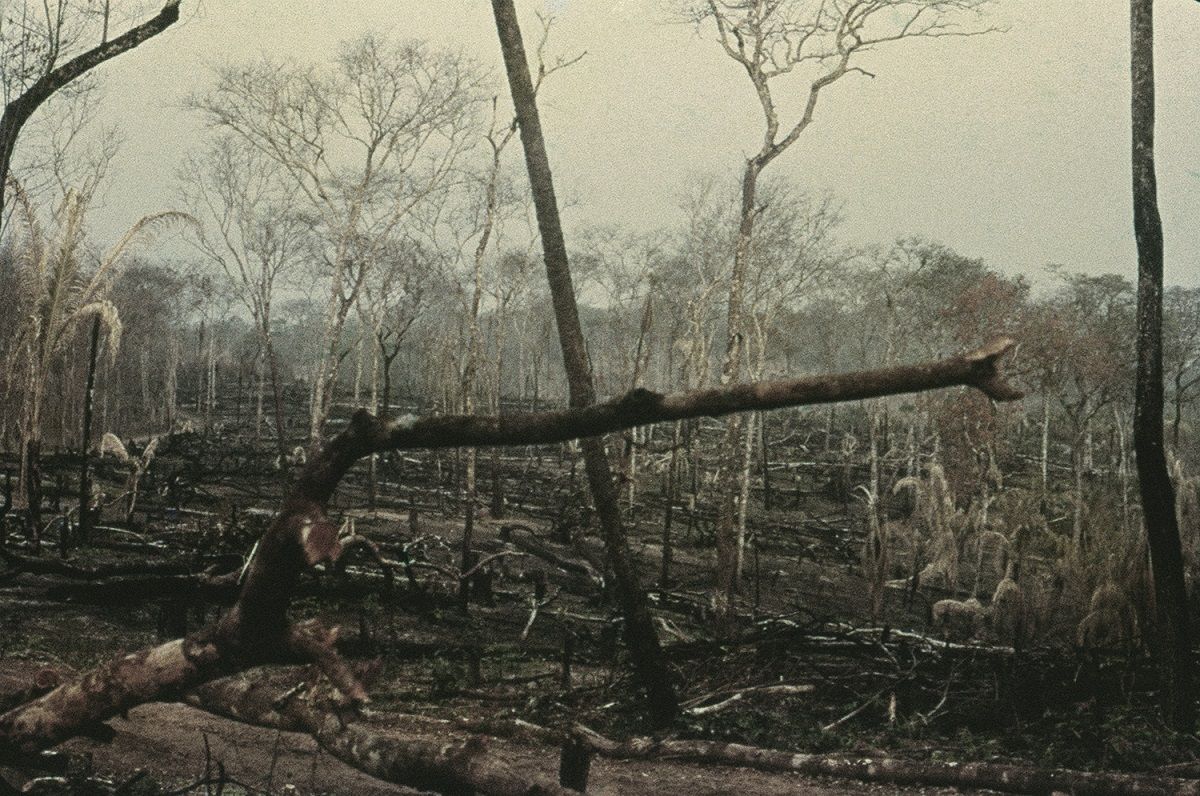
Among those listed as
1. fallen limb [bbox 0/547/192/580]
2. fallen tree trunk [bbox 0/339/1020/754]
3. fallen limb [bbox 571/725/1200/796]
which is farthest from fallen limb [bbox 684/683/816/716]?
fallen tree trunk [bbox 0/339/1020/754]

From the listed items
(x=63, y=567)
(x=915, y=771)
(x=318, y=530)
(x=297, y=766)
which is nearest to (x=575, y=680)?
(x=297, y=766)

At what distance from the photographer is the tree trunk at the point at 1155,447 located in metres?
6.23

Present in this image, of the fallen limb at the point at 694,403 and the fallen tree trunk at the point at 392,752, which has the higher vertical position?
the fallen limb at the point at 694,403

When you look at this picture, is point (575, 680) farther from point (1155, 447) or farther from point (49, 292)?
point (49, 292)

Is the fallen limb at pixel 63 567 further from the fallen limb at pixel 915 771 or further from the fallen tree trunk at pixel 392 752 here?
the fallen limb at pixel 915 771

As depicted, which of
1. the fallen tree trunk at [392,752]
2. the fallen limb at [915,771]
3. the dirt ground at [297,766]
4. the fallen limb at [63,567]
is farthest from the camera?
the fallen limb at [63,567]

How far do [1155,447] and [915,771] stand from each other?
274 cm

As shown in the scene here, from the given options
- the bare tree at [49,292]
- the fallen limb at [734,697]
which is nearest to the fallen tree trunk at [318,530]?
the fallen limb at [734,697]

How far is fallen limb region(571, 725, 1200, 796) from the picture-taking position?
189 inches

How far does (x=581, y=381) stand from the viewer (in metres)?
6.98

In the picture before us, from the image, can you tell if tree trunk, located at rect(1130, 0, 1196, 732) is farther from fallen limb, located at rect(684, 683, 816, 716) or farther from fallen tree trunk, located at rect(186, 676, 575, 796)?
fallen tree trunk, located at rect(186, 676, 575, 796)

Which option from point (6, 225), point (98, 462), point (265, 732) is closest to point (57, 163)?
point (6, 225)

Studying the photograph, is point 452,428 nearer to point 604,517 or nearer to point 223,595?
point 223,595

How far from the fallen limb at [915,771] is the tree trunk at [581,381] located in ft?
3.21
